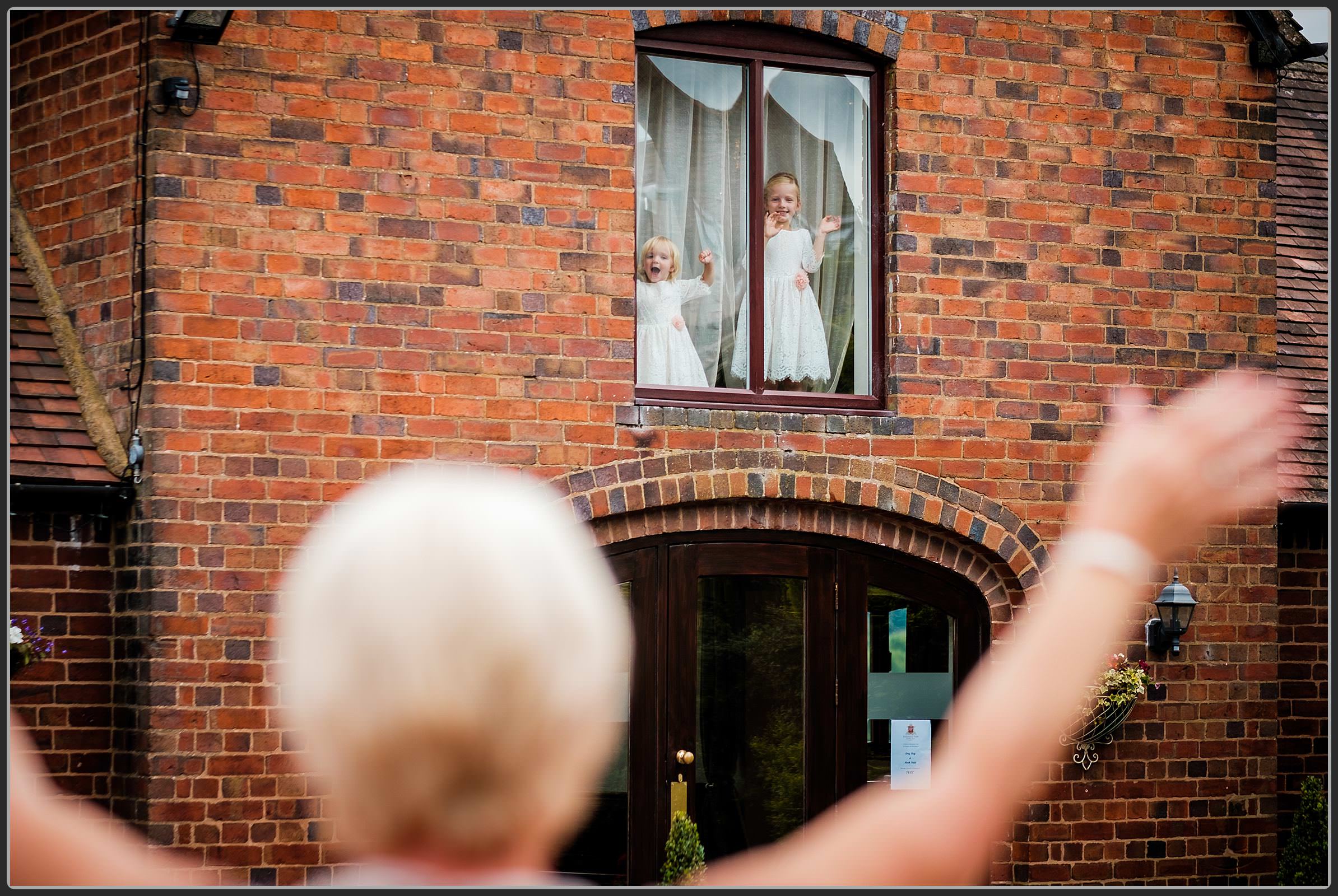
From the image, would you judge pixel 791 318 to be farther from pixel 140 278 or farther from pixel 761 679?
pixel 140 278

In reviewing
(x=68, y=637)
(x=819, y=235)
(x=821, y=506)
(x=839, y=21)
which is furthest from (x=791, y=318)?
(x=68, y=637)

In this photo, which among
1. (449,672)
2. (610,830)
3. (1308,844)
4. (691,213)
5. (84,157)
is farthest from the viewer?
(1308,844)

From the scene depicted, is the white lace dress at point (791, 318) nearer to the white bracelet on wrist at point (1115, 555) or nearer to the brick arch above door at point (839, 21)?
the brick arch above door at point (839, 21)

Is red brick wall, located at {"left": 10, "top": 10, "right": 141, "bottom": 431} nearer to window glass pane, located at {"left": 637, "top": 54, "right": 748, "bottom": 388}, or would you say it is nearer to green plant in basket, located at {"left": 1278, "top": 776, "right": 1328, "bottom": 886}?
window glass pane, located at {"left": 637, "top": 54, "right": 748, "bottom": 388}

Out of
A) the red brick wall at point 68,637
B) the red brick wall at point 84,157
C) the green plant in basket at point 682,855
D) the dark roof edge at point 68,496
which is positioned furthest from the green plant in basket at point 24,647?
the green plant in basket at point 682,855

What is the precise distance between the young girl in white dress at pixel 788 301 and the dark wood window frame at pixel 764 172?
83mm

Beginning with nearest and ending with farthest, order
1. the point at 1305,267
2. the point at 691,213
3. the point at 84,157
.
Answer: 1. the point at 84,157
2. the point at 691,213
3. the point at 1305,267

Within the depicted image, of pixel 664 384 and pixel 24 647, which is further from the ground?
pixel 664 384

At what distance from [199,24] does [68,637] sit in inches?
112

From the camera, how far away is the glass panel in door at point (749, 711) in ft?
25.2

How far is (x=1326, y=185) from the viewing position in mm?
9680

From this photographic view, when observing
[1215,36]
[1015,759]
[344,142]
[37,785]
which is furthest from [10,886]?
[1215,36]

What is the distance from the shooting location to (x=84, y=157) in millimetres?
7129

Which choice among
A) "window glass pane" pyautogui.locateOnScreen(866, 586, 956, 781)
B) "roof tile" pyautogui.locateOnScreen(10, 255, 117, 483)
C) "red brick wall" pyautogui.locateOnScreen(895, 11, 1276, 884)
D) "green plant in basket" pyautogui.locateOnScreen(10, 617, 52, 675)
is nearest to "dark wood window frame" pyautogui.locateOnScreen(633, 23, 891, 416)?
"red brick wall" pyautogui.locateOnScreen(895, 11, 1276, 884)
